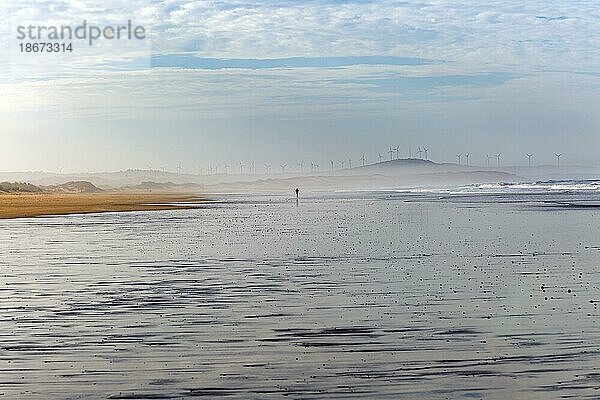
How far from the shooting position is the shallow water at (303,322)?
9312 mm

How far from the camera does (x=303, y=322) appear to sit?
513 inches

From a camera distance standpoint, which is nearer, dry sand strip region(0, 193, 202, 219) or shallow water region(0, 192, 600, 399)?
shallow water region(0, 192, 600, 399)

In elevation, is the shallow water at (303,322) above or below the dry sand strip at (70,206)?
above

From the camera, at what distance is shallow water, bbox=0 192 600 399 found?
9312 mm

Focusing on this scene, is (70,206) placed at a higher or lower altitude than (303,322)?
lower

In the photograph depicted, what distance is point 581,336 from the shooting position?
1160 cm

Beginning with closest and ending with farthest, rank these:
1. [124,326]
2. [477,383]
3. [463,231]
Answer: [477,383] < [124,326] < [463,231]

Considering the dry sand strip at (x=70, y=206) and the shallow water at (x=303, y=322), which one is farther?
Answer: the dry sand strip at (x=70, y=206)

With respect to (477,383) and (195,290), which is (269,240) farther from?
(477,383)

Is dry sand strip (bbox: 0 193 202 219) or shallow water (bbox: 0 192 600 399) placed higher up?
shallow water (bbox: 0 192 600 399)

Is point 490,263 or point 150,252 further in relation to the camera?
point 150,252

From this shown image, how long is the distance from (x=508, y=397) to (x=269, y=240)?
21810 millimetres

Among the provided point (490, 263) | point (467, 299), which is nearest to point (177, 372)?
point (467, 299)

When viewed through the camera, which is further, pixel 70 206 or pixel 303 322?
pixel 70 206
